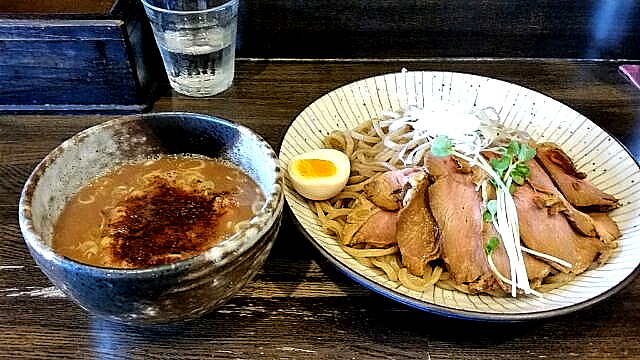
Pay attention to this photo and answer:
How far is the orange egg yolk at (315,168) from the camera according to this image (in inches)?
48.7

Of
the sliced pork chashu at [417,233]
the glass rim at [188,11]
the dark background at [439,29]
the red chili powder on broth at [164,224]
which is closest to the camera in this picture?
the red chili powder on broth at [164,224]

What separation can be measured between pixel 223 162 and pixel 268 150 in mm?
136

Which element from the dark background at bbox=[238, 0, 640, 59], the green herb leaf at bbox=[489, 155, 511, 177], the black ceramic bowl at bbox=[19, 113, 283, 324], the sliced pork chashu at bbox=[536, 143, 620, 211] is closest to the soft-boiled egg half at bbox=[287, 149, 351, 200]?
the black ceramic bowl at bbox=[19, 113, 283, 324]

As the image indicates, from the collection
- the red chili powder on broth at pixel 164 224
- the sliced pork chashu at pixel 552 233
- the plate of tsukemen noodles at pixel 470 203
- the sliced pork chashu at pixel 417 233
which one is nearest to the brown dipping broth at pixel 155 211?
the red chili powder on broth at pixel 164 224

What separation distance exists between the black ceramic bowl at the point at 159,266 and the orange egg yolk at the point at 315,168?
0.48 feet

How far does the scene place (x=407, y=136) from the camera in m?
1.38

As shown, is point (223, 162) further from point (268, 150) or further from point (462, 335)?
point (462, 335)

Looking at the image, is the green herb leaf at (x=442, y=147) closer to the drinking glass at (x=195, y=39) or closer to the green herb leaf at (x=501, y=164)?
the green herb leaf at (x=501, y=164)

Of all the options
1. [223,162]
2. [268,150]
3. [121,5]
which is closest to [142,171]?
[223,162]

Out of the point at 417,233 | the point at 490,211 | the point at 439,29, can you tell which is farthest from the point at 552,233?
the point at 439,29

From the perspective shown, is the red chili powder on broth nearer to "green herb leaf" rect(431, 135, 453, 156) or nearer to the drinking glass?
"green herb leaf" rect(431, 135, 453, 156)

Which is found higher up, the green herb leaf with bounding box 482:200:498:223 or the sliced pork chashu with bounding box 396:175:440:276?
the green herb leaf with bounding box 482:200:498:223

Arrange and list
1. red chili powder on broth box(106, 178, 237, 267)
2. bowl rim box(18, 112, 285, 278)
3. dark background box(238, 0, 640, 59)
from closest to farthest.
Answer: bowl rim box(18, 112, 285, 278) < red chili powder on broth box(106, 178, 237, 267) < dark background box(238, 0, 640, 59)

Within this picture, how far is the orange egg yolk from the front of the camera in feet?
4.06
